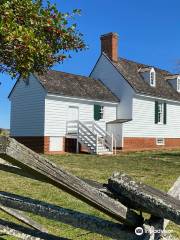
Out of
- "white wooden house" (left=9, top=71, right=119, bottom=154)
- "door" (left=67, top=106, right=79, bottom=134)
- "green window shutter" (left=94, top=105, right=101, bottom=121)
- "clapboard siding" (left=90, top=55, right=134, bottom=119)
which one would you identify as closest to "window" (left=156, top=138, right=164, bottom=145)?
"clapboard siding" (left=90, top=55, right=134, bottom=119)

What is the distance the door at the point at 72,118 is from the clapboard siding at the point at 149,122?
396 cm

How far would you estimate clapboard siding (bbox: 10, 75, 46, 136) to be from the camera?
27.7 m

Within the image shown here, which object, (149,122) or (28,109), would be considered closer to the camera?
(28,109)

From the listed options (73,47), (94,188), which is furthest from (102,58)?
(94,188)

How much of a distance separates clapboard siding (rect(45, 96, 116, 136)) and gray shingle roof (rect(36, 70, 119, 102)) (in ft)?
1.59

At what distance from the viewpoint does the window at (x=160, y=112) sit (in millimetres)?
34638

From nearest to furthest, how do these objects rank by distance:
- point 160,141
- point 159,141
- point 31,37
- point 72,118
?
point 31,37 < point 72,118 < point 159,141 < point 160,141

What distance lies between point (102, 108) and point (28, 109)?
18.6 feet

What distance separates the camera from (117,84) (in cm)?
3312

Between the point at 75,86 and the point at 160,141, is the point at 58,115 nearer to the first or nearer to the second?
the point at 75,86

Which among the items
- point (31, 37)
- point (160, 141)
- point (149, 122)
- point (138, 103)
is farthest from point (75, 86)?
point (31, 37)

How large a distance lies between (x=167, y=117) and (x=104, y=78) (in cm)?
630

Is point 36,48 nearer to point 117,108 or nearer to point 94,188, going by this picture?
point 94,188

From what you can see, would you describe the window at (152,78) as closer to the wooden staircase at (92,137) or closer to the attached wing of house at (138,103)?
the attached wing of house at (138,103)
